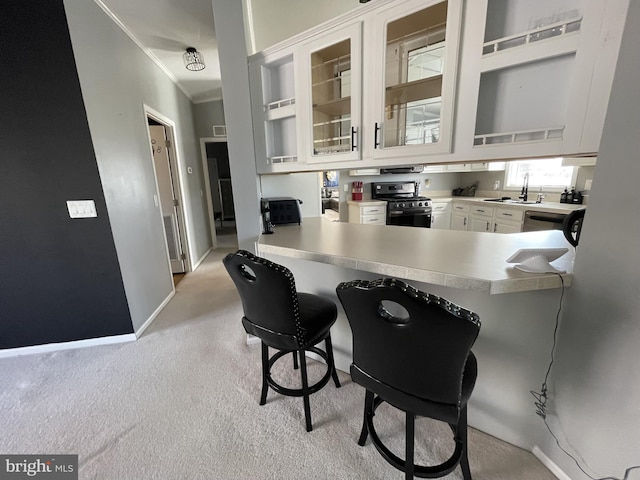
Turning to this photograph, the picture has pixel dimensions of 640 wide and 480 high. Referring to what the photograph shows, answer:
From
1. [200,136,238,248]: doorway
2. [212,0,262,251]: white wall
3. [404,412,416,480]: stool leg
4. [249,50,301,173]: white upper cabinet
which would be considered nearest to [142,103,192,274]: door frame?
[212,0,262,251]: white wall

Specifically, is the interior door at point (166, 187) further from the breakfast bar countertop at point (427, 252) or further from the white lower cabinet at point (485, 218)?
the white lower cabinet at point (485, 218)

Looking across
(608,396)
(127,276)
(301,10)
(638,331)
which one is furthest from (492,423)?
(301,10)

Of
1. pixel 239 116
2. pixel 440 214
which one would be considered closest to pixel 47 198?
pixel 239 116

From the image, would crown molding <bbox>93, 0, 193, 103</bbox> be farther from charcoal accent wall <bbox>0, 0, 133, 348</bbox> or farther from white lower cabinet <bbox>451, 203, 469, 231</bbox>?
white lower cabinet <bbox>451, 203, 469, 231</bbox>

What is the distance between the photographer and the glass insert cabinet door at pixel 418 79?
49.4 inches

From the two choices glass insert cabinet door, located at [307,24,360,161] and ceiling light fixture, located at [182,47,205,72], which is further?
ceiling light fixture, located at [182,47,205,72]

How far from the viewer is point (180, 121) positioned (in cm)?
397

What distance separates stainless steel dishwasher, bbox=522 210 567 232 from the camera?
9.65 feet

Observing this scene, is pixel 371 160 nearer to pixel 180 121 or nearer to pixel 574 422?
pixel 574 422

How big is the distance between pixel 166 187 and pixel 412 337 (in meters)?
3.84

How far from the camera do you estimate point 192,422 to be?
1.54m

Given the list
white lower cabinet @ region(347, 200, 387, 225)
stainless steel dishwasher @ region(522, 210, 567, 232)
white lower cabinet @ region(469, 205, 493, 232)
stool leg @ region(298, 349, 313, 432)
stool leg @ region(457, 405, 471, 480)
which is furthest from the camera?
white lower cabinet @ region(347, 200, 387, 225)

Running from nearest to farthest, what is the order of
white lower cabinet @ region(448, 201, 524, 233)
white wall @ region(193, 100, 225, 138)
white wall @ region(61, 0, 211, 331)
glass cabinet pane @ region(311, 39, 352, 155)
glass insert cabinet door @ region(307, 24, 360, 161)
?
1. glass insert cabinet door @ region(307, 24, 360, 161)
2. glass cabinet pane @ region(311, 39, 352, 155)
3. white wall @ region(61, 0, 211, 331)
4. white lower cabinet @ region(448, 201, 524, 233)
5. white wall @ region(193, 100, 225, 138)

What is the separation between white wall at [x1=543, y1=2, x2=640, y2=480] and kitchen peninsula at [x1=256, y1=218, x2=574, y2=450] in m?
0.09
